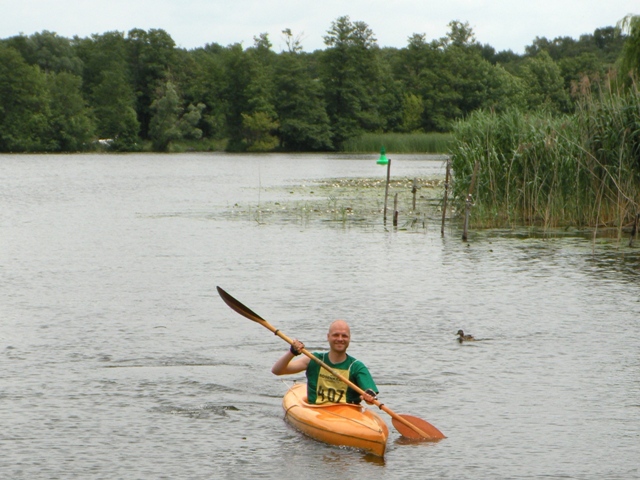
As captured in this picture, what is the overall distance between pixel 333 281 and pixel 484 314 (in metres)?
3.59

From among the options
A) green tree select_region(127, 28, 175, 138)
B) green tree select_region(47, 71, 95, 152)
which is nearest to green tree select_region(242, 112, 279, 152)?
green tree select_region(127, 28, 175, 138)

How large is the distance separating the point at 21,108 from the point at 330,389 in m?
94.7

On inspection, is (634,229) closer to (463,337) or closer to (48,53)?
(463,337)

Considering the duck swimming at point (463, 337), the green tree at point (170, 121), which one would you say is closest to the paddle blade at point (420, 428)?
the duck swimming at point (463, 337)

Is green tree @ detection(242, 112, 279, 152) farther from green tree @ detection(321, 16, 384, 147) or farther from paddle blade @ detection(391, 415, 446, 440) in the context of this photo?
paddle blade @ detection(391, 415, 446, 440)

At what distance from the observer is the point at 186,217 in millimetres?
29812

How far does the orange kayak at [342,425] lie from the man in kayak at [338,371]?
159 mm

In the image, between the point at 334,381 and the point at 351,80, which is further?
the point at 351,80

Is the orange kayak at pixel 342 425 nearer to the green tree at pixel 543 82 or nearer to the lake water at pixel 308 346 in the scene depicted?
the lake water at pixel 308 346

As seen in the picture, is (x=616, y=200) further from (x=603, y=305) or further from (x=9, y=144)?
(x=9, y=144)

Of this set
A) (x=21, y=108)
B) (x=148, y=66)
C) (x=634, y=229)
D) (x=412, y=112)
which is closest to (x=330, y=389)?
(x=634, y=229)

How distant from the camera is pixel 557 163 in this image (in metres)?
21.8

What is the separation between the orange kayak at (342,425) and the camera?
26.8 ft

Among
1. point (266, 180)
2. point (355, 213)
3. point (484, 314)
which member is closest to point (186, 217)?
point (355, 213)
